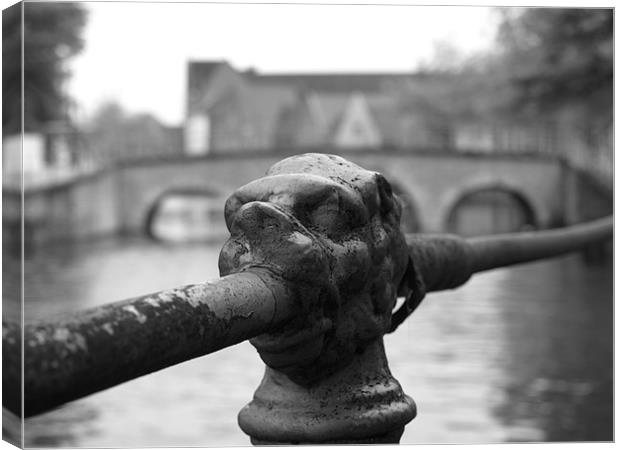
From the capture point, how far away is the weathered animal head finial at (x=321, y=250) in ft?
2.23

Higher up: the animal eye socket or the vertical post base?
the animal eye socket

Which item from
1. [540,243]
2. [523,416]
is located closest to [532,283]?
[523,416]

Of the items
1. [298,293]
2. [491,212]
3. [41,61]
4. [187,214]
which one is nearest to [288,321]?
[298,293]

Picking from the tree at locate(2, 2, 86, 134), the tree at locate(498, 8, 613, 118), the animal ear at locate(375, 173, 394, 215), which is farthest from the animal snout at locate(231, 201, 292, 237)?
the tree at locate(498, 8, 613, 118)

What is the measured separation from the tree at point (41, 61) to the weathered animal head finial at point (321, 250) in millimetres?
1511

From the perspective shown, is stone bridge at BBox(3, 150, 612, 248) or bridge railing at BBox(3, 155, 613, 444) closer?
bridge railing at BBox(3, 155, 613, 444)

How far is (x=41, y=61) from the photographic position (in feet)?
11.1

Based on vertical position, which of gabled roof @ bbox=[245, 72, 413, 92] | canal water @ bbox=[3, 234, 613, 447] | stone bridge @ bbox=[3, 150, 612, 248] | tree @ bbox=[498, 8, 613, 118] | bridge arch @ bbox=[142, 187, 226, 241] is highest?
tree @ bbox=[498, 8, 613, 118]

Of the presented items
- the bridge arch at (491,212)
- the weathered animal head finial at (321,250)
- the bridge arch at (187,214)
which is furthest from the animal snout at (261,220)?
the bridge arch at (187,214)

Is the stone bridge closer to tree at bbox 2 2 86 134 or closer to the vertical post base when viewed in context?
tree at bbox 2 2 86 134

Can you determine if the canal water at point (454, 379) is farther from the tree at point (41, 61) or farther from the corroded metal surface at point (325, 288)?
the corroded metal surface at point (325, 288)

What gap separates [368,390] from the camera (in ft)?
2.61

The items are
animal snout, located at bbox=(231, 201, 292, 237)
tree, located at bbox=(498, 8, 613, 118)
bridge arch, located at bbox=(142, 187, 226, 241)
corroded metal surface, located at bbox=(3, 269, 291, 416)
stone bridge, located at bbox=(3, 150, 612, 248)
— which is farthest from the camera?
bridge arch, located at bbox=(142, 187, 226, 241)

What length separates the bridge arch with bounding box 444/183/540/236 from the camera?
73.0ft
